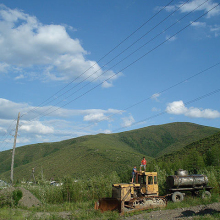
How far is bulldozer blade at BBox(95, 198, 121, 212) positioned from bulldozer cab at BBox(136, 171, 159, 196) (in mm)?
2375

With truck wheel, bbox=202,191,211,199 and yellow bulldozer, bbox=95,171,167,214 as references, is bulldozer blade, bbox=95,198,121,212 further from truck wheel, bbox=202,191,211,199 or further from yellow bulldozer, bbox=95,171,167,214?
truck wheel, bbox=202,191,211,199

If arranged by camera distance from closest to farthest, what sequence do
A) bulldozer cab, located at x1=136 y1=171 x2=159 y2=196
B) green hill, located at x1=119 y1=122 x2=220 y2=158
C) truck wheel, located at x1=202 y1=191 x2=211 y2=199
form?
bulldozer cab, located at x1=136 y1=171 x2=159 y2=196
truck wheel, located at x1=202 y1=191 x2=211 y2=199
green hill, located at x1=119 y1=122 x2=220 y2=158

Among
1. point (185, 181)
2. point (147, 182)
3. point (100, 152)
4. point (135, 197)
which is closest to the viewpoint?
point (135, 197)

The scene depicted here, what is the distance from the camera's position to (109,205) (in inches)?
669

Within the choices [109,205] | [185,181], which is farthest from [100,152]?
[109,205]

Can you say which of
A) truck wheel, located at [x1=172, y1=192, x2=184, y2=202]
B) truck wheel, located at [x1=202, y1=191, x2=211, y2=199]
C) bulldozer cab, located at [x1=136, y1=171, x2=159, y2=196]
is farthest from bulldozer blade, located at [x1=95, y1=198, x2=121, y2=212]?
truck wheel, located at [x1=202, y1=191, x2=211, y2=199]

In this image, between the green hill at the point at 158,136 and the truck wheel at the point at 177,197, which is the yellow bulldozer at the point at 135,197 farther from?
the green hill at the point at 158,136

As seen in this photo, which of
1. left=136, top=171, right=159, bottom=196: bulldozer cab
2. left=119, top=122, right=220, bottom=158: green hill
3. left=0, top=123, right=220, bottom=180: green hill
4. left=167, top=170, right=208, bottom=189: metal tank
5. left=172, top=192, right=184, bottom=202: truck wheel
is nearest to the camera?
left=136, top=171, right=159, bottom=196: bulldozer cab

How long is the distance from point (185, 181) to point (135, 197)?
5908 millimetres

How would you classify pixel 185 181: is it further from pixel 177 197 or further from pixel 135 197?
pixel 135 197

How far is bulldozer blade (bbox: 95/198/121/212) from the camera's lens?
16.6 meters

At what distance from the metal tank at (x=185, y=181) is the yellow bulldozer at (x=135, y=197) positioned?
2941 millimetres

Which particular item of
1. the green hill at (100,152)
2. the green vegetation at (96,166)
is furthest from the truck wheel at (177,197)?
the green hill at (100,152)

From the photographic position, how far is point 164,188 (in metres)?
24.0
